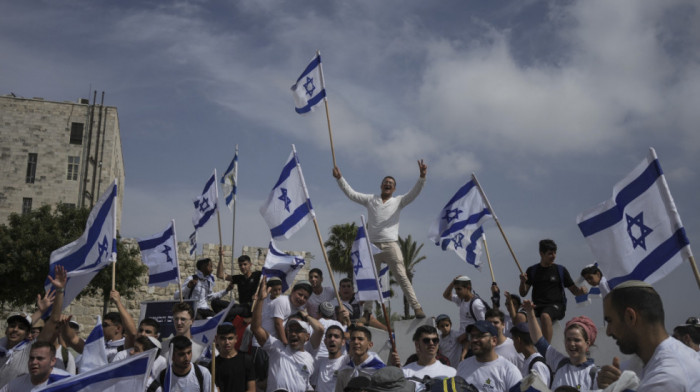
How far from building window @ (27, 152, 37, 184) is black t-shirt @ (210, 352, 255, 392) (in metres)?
40.4

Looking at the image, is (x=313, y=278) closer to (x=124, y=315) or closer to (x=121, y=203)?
(x=124, y=315)

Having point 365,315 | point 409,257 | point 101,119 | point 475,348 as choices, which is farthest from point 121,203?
point 475,348

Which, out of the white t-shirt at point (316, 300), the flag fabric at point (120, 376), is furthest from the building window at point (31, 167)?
the flag fabric at point (120, 376)

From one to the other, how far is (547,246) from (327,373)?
344cm

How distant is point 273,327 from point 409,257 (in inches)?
1301

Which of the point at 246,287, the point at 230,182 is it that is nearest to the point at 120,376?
the point at 246,287

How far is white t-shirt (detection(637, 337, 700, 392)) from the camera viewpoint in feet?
8.72

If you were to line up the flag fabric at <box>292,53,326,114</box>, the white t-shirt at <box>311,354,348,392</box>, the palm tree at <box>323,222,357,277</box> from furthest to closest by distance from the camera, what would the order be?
the palm tree at <box>323,222,357,277</box> → the flag fabric at <box>292,53,326,114</box> → the white t-shirt at <box>311,354,348,392</box>

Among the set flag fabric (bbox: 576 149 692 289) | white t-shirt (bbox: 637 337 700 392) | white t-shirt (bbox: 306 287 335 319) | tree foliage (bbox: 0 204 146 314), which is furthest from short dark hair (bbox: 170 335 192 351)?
tree foliage (bbox: 0 204 146 314)

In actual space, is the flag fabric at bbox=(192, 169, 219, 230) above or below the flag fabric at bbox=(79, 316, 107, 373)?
above

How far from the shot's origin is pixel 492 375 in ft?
19.0

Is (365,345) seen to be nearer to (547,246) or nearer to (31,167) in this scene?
(547,246)

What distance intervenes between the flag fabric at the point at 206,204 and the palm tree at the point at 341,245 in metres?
25.6

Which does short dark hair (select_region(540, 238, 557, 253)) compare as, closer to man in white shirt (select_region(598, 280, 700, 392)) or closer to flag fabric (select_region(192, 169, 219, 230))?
man in white shirt (select_region(598, 280, 700, 392))
